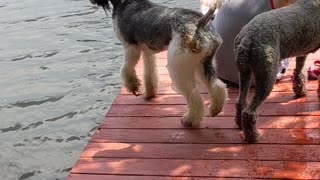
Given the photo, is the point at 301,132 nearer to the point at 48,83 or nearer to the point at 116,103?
the point at 116,103

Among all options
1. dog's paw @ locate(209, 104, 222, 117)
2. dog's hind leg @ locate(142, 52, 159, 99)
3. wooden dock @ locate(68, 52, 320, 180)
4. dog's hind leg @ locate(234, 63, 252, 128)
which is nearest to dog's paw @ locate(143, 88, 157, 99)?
dog's hind leg @ locate(142, 52, 159, 99)

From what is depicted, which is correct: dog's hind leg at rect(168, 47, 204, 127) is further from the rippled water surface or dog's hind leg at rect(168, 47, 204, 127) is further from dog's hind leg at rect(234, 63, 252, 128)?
the rippled water surface

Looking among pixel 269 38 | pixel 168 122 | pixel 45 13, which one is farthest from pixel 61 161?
pixel 45 13

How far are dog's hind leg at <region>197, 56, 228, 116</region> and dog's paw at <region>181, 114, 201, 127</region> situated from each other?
A: 213 millimetres

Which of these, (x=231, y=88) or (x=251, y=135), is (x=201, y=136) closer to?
(x=251, y=135)

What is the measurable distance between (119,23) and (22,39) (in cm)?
439

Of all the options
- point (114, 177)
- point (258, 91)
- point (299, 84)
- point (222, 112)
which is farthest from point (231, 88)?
point (114, 177)

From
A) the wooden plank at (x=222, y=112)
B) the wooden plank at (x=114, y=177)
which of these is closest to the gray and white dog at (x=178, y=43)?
the wooden plank at (x=222, y=112)

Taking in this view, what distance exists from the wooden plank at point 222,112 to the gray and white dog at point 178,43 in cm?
22

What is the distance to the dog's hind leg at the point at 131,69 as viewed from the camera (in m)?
4.07

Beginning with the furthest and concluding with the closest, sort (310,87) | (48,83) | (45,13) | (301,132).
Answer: (45,13), (48,83), (310,87), (301,132)

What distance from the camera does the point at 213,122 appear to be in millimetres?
3885

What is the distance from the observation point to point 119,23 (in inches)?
161

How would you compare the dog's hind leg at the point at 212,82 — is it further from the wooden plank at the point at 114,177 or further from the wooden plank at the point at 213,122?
the wooden plank at the point at 114,177
